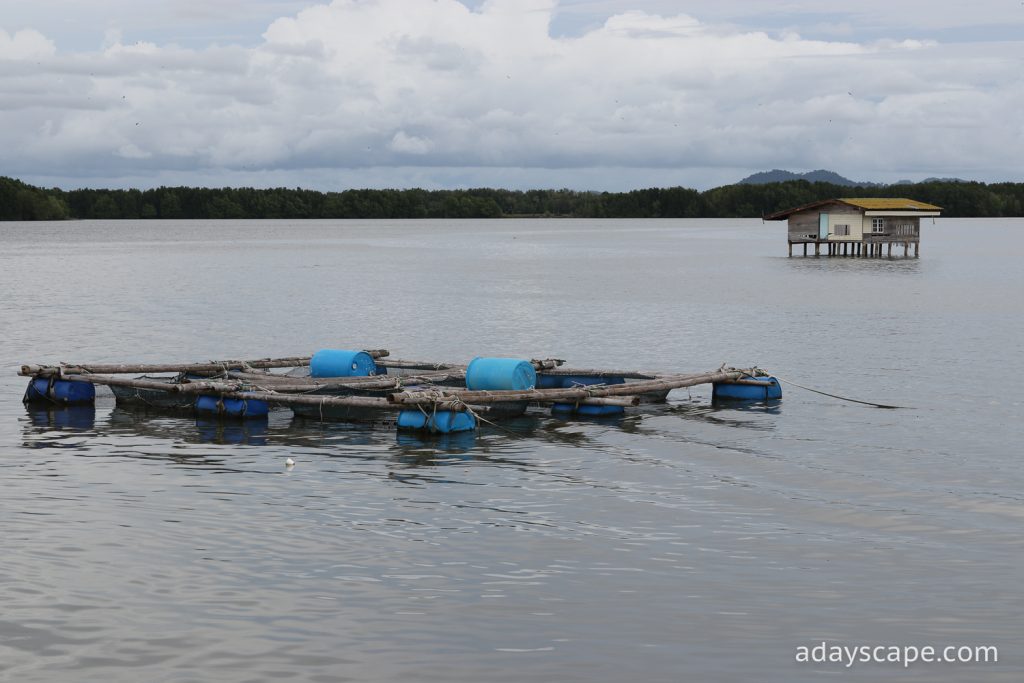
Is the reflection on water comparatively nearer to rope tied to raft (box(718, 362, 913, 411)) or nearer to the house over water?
rope tied to raft (box(718, 362, 913, 411))

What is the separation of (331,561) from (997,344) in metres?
36.0

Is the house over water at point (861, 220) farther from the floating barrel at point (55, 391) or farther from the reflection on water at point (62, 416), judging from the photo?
the reflection on water at point (62, 416)

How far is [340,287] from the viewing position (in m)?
81.4


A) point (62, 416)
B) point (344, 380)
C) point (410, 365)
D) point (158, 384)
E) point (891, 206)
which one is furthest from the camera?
point (891, 206)

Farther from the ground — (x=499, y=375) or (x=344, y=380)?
(x=499, y=375)

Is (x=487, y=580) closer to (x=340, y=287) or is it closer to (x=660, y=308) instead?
(x=660, y=308)

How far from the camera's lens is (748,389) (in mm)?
29562

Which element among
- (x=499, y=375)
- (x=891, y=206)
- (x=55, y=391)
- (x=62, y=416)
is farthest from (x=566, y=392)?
(x=891, y=206)

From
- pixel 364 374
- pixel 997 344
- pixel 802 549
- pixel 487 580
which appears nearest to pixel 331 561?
pixel 487 580

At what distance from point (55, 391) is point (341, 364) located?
7322 mm

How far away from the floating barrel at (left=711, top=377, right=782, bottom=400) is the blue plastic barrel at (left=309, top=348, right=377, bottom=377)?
908 centimetres

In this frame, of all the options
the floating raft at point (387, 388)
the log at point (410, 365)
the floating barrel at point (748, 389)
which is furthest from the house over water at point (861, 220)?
the floating raft at point (387, 388)

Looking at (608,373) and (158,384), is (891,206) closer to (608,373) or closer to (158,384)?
(608,373)

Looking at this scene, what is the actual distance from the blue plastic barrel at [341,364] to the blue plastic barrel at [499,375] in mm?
3815
